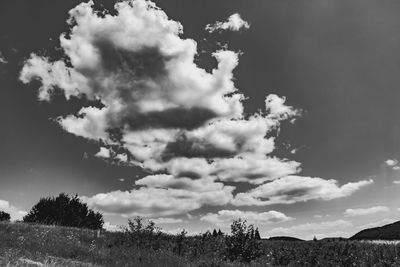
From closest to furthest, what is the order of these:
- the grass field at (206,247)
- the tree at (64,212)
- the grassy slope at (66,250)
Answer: the grassy slope at (66,250)
the grass field at (206,247)
the tree at (64,212)

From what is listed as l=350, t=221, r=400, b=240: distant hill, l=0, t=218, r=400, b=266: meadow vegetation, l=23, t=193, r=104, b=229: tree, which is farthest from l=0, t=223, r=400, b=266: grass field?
l=23, t=193, r=104, b=229: tree

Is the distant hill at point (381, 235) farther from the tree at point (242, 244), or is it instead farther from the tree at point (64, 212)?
the tree at point (64, 212)

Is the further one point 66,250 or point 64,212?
point 64,212

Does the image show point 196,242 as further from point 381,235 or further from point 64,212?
point 64,212

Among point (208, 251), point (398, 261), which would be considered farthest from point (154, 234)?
point (398, 261)

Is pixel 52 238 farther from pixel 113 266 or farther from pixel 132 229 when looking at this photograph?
pixel 113 266

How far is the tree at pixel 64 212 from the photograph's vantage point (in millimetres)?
53528

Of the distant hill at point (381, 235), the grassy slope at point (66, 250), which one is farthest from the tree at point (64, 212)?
the distant hill at point (381, 235)

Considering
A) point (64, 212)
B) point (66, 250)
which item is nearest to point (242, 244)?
point (66, 250)

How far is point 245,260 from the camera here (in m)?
22.7

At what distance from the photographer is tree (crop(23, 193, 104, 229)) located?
53.5m

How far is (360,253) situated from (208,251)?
9391 mm

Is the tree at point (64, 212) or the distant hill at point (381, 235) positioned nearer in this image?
the distant hill at point (381, 235)

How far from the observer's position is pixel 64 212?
55.4 metres
